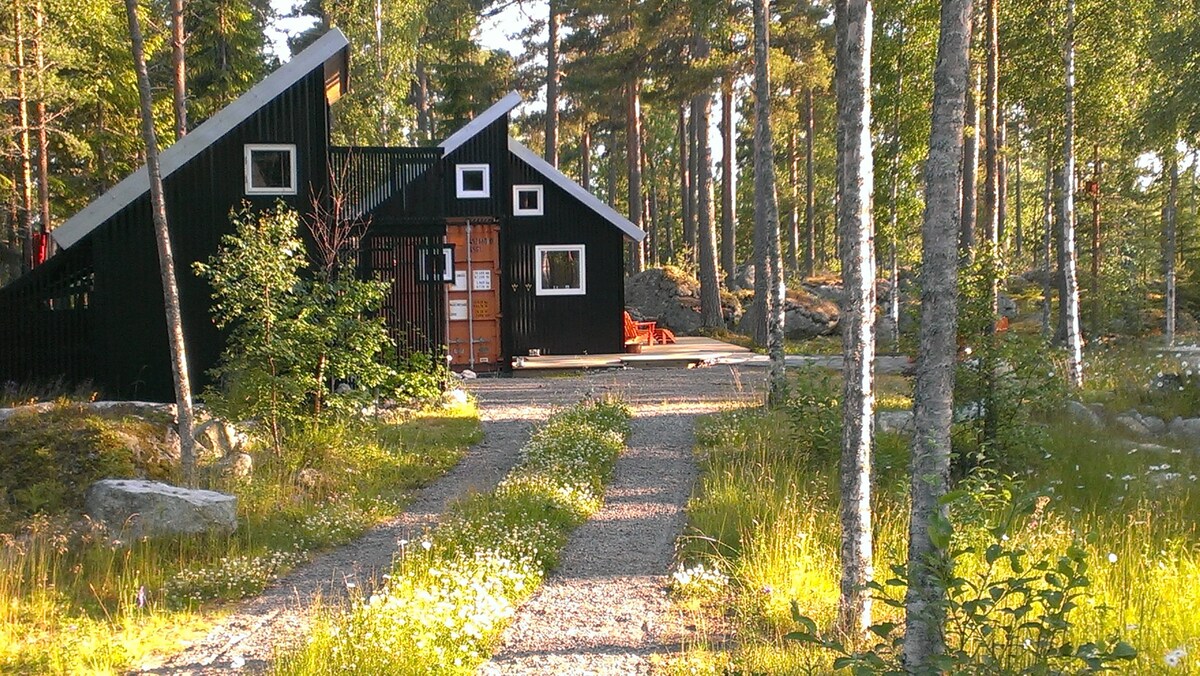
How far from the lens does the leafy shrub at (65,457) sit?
9086 millimetres

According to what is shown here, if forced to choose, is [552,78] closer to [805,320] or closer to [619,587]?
[805,320]

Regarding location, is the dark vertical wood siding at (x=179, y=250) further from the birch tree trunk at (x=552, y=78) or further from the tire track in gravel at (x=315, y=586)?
the birch tree trunk at (x=552, y=78)

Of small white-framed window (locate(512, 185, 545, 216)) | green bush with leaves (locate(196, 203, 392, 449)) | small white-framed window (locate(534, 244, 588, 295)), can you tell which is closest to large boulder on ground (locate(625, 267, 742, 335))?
small white-framed window (locate(534, 244, 588, 295))

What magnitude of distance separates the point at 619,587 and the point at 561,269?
52.3 feet

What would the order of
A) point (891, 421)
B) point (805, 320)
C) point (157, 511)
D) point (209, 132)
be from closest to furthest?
1. point (157, 511)
2. point (891, 421)
3. point (209, 132)
4. point (805, 320)

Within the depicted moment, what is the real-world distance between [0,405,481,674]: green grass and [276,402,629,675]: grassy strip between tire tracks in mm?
1110

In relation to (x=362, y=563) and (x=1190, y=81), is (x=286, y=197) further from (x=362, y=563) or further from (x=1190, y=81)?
(x=1190, y=81)

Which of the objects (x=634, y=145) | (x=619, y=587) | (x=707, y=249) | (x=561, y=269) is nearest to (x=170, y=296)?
(x=619, y=587)

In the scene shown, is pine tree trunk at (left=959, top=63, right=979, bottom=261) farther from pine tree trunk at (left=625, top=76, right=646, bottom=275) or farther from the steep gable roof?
pine tree trunk at (left=625, top=76, right=646, bottom=275)

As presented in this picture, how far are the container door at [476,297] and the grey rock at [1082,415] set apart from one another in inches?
433

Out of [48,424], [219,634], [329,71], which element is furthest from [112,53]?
[219,634]

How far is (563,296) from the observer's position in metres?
22.2

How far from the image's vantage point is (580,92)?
101ft

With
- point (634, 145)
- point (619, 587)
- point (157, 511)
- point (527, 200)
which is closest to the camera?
point (619, 587)
